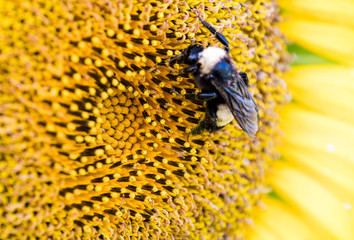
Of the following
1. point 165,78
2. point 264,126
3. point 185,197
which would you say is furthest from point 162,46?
point 264,126

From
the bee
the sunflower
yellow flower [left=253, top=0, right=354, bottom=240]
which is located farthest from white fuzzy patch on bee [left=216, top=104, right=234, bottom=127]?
yellow flower [left=253, top=0, right=354, bottom=240]

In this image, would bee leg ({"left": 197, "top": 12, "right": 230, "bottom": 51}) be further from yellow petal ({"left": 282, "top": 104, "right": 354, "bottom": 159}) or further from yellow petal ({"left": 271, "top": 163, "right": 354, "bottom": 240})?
yellow petal ({"left": 271, "top": 163, "right": 354, "bottom": 240})

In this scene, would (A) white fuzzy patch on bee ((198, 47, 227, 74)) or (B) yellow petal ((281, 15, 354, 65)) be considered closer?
(A) white fuzzy patch on bee ((198, 47, 227, 74))

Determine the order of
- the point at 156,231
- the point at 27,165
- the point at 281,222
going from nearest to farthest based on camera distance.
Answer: the point at 27,165
the point at 156,231
the point at 281,222

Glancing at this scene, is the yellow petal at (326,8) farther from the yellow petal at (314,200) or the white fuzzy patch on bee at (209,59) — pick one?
the white fuzzy patch on bee at (209,59)

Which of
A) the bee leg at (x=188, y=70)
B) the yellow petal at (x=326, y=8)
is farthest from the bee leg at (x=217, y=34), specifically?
the yellow petal at (x=326, y=8)

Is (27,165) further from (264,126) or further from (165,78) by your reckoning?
(264,126)
